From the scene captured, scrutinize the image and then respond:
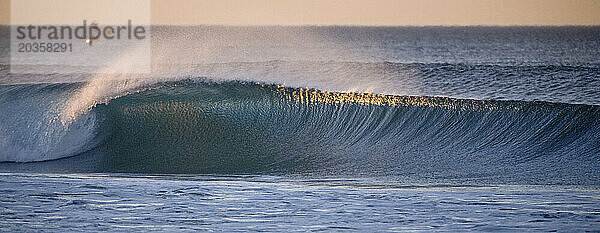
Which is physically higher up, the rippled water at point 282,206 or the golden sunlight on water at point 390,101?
the golden sunlight on water at point 390,101

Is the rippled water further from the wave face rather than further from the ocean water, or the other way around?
the wave face

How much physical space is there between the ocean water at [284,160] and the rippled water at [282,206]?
16mm

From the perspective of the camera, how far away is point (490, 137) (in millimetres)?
8922

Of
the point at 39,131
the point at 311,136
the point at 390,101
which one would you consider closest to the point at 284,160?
the point at 311,136

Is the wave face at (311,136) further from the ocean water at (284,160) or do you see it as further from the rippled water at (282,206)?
the rippled water at (282,206)

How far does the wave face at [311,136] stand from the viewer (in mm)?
7520

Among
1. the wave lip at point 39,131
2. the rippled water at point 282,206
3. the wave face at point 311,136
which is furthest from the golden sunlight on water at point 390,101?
the rippled water at point 282,206

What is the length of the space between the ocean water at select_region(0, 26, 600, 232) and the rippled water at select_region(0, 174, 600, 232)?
16mm

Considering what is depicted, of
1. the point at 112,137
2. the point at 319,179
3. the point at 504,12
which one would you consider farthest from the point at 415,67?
the point at 319,179

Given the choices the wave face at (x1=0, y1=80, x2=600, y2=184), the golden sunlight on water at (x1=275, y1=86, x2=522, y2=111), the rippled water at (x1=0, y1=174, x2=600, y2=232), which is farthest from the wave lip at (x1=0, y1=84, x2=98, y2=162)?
the golden sunlight on water at (x1=275, y1=86, x2=522, y2=111)

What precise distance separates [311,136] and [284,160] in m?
1.25

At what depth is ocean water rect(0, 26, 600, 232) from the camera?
16.2ft

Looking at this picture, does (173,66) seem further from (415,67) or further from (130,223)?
(130,223)

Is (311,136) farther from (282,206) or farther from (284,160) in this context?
(282,206)
